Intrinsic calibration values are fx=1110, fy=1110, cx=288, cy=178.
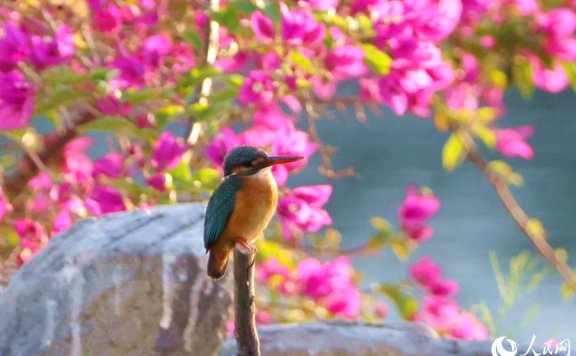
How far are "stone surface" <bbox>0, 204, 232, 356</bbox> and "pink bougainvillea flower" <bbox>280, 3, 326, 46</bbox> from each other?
Answer: 511mm

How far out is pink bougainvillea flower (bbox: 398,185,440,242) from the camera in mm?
3598

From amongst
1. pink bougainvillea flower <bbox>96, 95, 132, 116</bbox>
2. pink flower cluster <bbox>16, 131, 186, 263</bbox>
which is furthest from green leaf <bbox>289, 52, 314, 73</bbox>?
pink bougainvillea flower <bbox>96, 95, 132, 116</bbox>

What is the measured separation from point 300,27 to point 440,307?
5.20 feet

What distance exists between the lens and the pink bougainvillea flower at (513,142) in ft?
13.1

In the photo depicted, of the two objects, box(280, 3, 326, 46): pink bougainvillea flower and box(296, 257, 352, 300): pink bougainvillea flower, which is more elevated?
box(280, 3, 326, 46): pink bougainvillea flower

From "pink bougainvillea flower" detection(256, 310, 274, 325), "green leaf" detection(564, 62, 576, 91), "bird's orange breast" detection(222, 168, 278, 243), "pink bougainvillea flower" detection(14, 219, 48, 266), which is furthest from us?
"pink bougainvillea flower" detection(256, 310, 274, 325)

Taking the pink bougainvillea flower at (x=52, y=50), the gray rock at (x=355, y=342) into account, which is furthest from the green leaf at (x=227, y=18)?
the gray rock at (x=355, y=342)

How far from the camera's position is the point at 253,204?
179 cm

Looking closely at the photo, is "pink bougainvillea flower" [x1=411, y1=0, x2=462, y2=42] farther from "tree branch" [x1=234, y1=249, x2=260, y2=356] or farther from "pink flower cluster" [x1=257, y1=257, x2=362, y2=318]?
"tree branch" [x1=234, y1=249, x2=260, y2=356]

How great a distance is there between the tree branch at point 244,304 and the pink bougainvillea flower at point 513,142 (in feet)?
7.52

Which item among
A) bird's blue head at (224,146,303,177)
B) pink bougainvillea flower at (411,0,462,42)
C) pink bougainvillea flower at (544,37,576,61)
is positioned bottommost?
pink bougainvillea flower at (544,37,576,61)

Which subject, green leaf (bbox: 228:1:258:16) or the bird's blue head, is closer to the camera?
the bird's blue head

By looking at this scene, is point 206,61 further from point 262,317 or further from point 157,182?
point 262,317

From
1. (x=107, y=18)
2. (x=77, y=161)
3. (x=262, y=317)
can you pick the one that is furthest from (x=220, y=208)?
(x=262, y=317)
